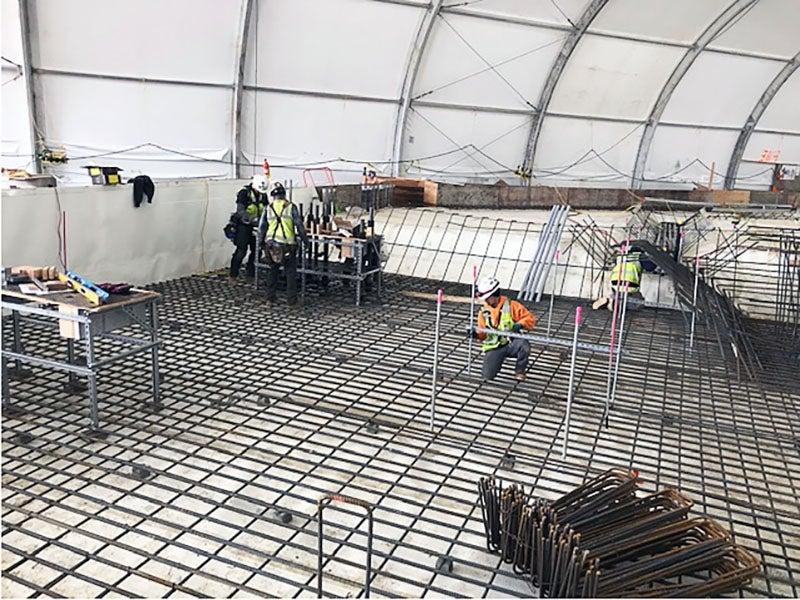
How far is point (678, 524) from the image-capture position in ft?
11.6

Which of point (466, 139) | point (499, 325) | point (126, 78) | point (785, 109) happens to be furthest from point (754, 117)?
point (499, 325)

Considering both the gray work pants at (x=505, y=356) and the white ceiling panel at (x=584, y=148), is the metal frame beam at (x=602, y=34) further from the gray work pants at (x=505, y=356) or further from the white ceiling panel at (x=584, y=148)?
the gray work pants at (x=505, y=356)

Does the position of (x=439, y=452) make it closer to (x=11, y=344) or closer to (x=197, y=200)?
(x=11, y=344)

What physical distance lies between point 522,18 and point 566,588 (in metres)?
14.8

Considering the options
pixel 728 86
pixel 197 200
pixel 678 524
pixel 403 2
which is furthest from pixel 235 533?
pixel 728 86

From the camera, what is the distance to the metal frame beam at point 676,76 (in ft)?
54.6

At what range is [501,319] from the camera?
21.3 ft

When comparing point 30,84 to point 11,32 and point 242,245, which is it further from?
point 242,245

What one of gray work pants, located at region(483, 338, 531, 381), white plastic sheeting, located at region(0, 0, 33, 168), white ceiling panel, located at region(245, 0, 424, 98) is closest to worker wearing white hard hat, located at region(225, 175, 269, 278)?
white plastic sheeting, located at region(0, 0, 33, 168)

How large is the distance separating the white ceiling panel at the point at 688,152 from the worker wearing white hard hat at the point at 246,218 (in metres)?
14.0

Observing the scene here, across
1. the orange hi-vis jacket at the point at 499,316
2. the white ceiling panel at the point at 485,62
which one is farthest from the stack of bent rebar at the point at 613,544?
the white ceiling panel at the point at 485,62

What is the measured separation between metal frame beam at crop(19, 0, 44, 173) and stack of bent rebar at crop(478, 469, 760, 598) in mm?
11309

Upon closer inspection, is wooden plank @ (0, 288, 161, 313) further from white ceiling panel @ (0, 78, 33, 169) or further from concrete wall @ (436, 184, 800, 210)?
concrete wall @ (436, 184, 800, 210)

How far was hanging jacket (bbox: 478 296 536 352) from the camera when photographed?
6434mm
